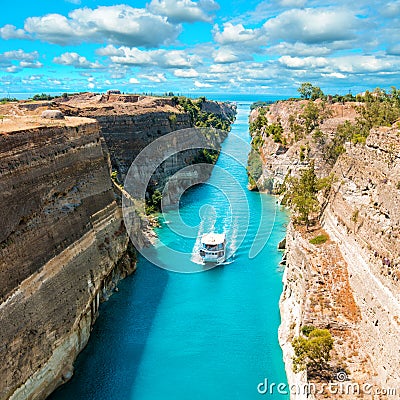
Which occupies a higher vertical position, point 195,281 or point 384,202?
point 384,202

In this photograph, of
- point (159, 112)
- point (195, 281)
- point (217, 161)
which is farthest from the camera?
point (217, 161)

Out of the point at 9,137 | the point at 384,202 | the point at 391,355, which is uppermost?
the point at 9,137

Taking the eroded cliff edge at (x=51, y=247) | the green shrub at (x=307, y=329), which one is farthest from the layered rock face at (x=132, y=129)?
the green shrub at (x=307, y=329)

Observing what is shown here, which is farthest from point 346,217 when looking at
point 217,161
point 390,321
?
point 217,161

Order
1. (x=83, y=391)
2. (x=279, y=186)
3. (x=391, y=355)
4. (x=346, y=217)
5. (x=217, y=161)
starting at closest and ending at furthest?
1. (x=391, y=355)
2. (x=83, y=391)
3. (x=346, y=217)
4. (x=279, y=186)
5. (x=217, y=161)

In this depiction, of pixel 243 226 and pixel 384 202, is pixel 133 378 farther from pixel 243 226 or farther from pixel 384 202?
pixel 243 226

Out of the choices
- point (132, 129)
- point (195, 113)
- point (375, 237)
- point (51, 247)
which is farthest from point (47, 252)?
point (195, 113)

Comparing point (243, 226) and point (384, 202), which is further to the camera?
point (243, 226)

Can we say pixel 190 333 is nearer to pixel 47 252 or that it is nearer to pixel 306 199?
pixel 47 252
